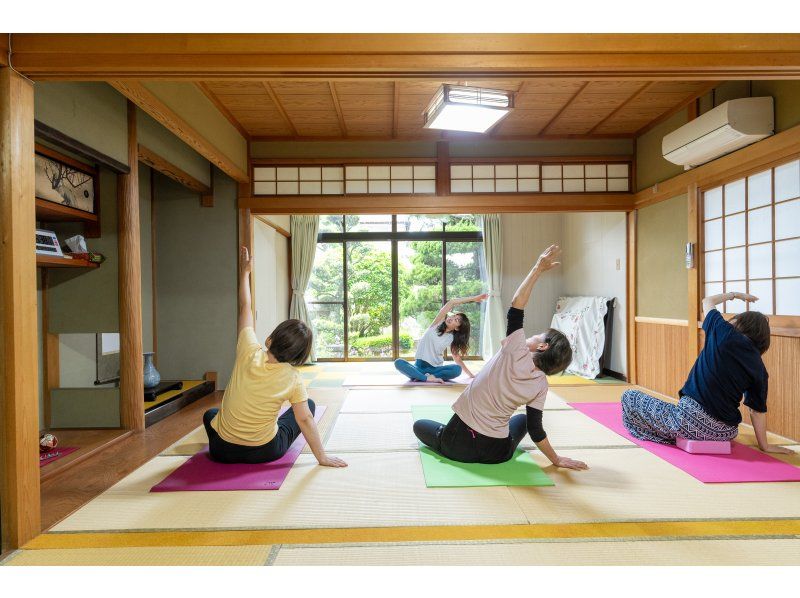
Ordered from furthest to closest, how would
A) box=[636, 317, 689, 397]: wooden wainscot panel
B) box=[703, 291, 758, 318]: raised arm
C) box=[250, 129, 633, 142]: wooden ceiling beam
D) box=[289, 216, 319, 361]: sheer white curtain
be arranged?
box=[289, 216, 319, 361]: sheer white curtain < box=[250, 129, 633, 142]: wooden ceiling beam < box=[636, 317, 689, 397]: wooden wainscot panel < box=[703, 291, 758, 318]: raised arm

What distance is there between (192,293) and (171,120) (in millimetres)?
2182

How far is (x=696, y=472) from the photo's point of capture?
96.3 inches

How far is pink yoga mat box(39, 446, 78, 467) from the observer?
2.67 metres

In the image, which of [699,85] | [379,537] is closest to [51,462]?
[379,537]

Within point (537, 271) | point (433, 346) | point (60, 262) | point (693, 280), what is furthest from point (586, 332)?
point (60, 262)

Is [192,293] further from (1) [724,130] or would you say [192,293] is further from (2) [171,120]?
(1) [724,130]

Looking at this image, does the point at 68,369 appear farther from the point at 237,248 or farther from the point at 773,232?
the point at 773,232

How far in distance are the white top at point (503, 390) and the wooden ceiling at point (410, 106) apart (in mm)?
2006

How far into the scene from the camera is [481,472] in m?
2.46

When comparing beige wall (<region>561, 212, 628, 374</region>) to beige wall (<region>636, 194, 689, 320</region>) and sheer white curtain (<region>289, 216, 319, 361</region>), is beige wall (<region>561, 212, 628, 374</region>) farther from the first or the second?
sheer white curtain (<region>289, 216, 319, 361</region>)

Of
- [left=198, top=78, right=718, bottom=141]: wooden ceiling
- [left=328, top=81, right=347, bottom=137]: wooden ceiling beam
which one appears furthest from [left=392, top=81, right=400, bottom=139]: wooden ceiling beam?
[left=328, top=81, right=347, bottom=137]: wooden ceiling beam

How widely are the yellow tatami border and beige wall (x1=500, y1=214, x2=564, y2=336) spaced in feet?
17.9

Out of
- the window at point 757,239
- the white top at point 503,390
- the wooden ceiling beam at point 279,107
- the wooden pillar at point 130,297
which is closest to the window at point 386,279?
the wooden ceiling beam at point 279,107

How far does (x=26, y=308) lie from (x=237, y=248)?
3226 millimetres
